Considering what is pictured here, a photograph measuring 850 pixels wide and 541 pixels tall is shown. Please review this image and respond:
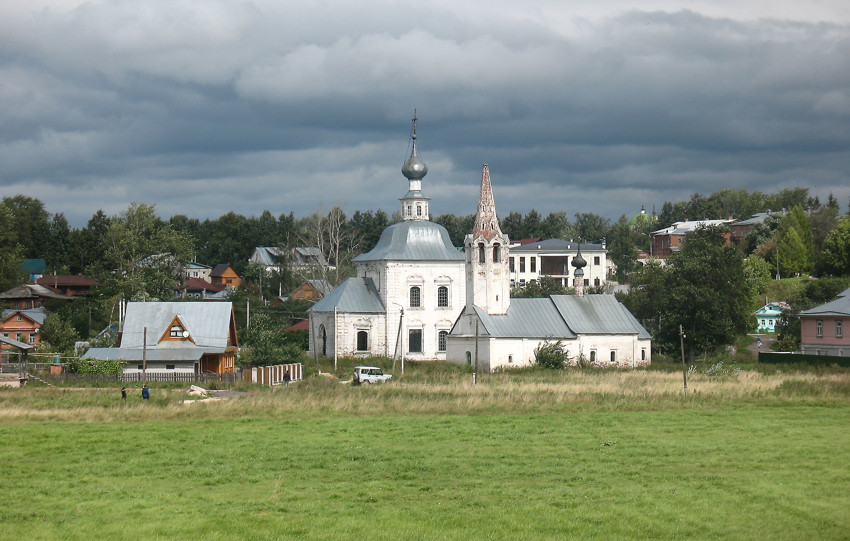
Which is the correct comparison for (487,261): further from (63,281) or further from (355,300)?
(63,281)

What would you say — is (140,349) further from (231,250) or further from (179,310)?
(231,250)

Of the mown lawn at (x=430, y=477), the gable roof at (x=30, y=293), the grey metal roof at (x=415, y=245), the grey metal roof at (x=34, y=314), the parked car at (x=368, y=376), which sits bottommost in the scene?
the mown lawn at (x=430, y=477)

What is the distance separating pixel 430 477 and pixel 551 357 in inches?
1248

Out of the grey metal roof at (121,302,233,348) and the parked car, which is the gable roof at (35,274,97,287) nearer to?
the grey metal roof at (121,302,233,348)

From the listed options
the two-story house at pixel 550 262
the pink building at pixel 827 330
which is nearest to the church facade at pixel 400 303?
the pink building at pixel 827 330

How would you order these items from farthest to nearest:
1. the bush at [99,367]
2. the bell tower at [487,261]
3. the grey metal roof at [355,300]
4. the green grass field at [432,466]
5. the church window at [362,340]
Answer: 1. the church window at [362,340]
2. the grey metal roof at [355,300]
3. the bell tower at [487,261]
4. the bush at [99,367]
5. the green grass field at [432,466]

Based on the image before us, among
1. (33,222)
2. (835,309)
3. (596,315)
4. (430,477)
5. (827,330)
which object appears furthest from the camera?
(33,222)

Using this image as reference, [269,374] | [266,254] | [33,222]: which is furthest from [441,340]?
[33,222]

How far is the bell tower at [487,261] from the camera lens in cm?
5381

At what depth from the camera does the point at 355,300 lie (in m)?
55.6

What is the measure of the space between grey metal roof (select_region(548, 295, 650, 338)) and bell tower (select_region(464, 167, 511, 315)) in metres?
3.41

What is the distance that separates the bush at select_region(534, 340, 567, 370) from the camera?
50500 millimetres

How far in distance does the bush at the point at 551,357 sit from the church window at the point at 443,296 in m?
7.19

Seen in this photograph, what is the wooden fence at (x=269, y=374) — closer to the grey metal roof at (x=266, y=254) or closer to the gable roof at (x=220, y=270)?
the grey metal roof at (x=266, y=254)
